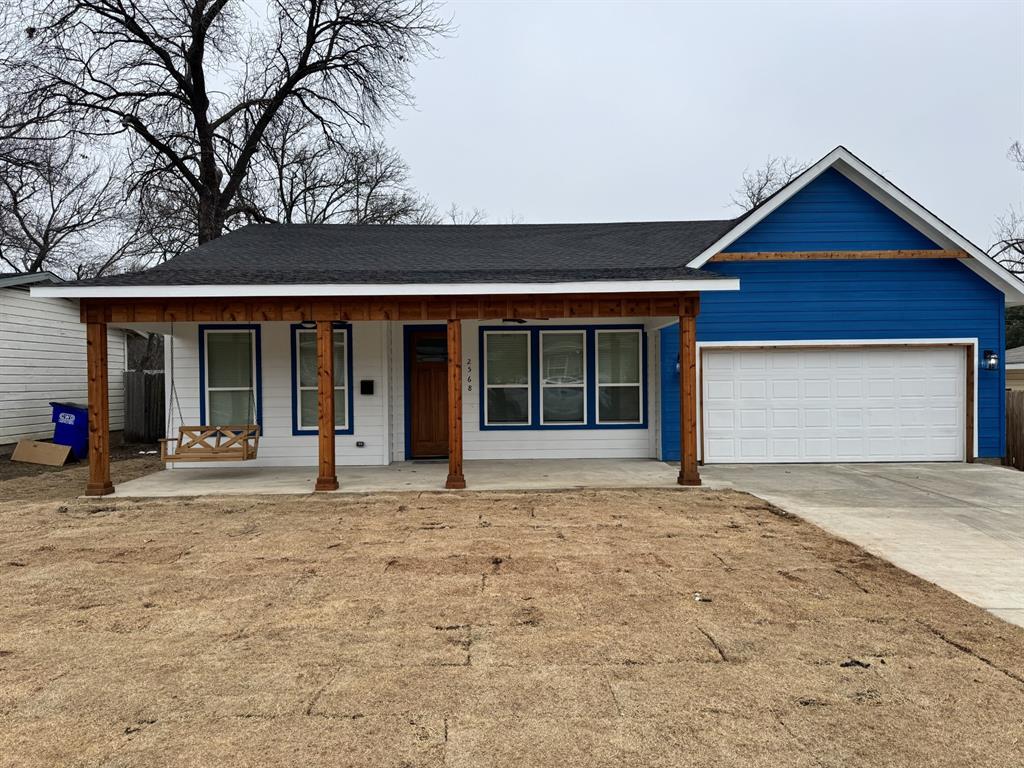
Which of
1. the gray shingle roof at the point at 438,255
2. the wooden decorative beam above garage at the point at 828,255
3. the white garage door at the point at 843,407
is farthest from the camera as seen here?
the white garage door at the point at 843,407

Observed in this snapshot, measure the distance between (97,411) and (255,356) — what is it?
8.59ft

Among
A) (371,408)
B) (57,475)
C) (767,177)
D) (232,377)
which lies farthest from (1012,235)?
(57,475)

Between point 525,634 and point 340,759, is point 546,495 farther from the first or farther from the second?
point 340,759

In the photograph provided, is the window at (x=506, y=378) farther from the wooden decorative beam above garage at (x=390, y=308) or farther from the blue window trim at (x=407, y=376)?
the wooden decorative beam above garage at (x=390, y=308)

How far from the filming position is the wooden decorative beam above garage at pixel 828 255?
10.6 meters

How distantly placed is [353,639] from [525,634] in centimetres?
95

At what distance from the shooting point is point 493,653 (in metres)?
3.56

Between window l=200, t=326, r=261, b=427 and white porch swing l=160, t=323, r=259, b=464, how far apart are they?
0.26 ft

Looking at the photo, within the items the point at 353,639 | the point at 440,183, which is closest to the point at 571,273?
the point at 353,639

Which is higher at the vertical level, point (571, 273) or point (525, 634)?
point (571, 273)

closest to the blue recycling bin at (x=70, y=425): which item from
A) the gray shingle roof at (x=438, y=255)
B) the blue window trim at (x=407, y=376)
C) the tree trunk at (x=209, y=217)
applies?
the gray shingle roof at (x=438, y=255)

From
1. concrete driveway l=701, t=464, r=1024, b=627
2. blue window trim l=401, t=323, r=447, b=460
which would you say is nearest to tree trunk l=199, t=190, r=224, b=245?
blue window trim l=401, t=323, r=447, b=460

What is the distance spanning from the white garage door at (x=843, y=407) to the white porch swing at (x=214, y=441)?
271 inches

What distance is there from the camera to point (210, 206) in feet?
64.7
